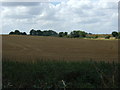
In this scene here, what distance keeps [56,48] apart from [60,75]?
89cm

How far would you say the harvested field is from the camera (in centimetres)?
408

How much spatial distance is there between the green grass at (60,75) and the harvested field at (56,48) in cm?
29

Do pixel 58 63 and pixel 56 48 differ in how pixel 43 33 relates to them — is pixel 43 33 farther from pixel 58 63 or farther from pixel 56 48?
pixel 58 63

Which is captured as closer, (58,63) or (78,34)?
(58,63)

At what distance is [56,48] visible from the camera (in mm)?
4266

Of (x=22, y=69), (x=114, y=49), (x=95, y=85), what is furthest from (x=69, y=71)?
(x=114, y=49)

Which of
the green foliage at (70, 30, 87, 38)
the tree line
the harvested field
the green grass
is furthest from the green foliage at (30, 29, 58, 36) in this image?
the green grass

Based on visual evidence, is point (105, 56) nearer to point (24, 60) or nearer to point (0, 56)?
point (24, 60)

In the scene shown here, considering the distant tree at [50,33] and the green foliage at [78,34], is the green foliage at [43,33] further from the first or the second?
the green foliage at [78,34]

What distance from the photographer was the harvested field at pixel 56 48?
13.4 ft

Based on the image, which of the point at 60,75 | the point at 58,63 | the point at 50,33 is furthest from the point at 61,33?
the point at 60,75

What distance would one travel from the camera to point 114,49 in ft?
13.8

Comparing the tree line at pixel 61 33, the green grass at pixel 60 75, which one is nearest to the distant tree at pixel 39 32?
the tree line at pixel 61 33

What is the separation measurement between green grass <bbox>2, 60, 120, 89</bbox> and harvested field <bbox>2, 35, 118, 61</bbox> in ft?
0.96
